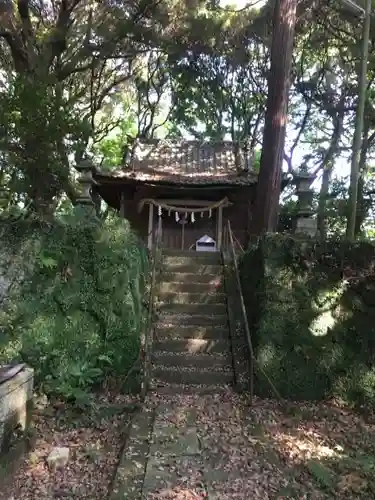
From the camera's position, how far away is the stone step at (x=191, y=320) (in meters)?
7.19

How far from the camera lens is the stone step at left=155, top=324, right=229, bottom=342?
22.8 feet

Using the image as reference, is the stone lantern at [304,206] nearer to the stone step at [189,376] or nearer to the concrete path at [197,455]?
the stone step at [189,376]

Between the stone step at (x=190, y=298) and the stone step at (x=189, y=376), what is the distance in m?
1.57

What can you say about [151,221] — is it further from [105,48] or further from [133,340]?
[133,340]

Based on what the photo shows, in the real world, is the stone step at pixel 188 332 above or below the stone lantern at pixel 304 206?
below

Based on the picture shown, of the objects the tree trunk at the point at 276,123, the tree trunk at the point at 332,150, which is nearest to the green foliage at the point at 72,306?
the tree trunk at the point at 276,123

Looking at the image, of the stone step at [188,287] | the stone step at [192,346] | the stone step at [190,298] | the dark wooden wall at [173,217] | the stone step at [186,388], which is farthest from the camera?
the dark wooden wall at [173,217]

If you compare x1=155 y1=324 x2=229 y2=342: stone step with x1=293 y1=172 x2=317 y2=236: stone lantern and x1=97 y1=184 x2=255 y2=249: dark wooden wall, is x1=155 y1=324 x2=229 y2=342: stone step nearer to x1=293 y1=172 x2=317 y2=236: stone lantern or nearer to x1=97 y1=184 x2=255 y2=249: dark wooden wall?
x1=293 y1=172 x2=317 y2=236: stone lantern

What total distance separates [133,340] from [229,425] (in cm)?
180

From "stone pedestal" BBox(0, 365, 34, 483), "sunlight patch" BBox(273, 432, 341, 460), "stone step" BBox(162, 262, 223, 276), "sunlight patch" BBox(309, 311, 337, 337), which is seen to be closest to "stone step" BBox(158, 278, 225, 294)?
"stone step" BBox(162, 262, 223, 276)

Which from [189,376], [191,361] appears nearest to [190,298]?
[191,361]

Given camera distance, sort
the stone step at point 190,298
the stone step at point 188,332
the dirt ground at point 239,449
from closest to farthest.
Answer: the dirt ground at point 239,449, the stone step at point 188,332, the stone step at point 190,298

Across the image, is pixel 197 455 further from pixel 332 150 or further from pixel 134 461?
pixel 332 150

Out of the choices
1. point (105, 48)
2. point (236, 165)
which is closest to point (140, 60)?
point (105, 48)
